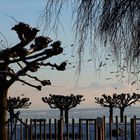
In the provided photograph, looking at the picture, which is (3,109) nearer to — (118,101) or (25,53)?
(25,53)

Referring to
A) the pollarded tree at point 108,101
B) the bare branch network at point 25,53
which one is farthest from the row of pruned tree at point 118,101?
the bare branch network at point 25,53

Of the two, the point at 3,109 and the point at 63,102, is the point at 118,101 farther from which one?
the point at 3,109

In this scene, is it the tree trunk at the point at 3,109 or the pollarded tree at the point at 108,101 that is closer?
the tree trunk at the point at 3,109

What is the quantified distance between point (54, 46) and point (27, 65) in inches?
17.3

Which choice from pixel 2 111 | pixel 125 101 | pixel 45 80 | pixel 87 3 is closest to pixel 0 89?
pixel 2 111

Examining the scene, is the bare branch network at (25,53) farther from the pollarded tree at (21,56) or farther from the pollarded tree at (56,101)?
the pollarded tree at (56,101)

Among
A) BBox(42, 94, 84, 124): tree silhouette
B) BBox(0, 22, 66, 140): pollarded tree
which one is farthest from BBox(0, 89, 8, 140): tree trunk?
BBox(42, 94, 84, 124): tree silhouette

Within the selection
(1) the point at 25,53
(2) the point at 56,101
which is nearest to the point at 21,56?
(1) the point at 25,53

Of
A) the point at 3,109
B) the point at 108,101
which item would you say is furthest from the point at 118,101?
the point at 3,109

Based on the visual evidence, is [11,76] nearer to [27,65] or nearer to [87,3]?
[27,65]

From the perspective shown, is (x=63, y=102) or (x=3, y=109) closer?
(x=3, y=109)

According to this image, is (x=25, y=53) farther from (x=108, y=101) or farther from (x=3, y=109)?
(x=108, y=101)

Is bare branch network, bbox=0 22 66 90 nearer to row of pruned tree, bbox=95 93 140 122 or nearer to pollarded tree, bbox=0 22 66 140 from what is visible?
pollarded tree, bbox=0 22 66 140

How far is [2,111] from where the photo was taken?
486cm
